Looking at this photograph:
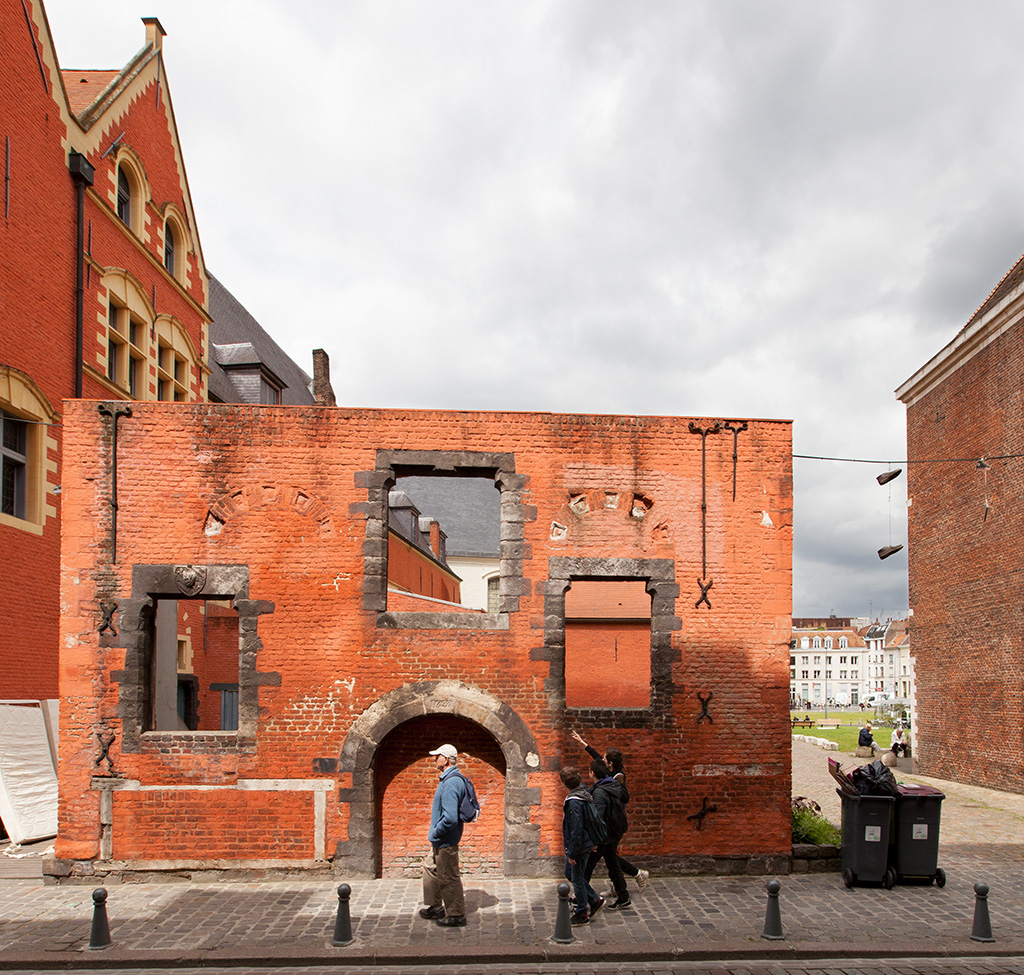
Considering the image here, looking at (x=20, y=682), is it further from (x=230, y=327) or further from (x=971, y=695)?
(x=971, y=695)

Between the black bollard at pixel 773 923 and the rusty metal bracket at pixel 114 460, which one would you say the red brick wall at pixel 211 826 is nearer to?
the rusty metal bracket at pixel 114 460

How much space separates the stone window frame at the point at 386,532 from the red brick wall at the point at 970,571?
1080 centimetres

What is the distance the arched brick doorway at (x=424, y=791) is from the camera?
407 inches

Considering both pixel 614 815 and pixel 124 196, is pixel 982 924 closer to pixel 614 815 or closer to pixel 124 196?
pixel 614 815

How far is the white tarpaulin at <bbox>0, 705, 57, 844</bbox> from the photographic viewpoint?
12297mm

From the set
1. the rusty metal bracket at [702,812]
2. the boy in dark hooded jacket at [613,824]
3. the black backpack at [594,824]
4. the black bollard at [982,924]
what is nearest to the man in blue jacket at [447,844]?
the black backpack at [594,824]

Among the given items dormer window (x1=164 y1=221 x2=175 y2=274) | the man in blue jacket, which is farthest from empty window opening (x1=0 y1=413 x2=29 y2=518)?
the man in blue jacket

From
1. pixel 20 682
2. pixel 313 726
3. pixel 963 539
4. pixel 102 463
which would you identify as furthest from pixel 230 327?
pixel 963 539

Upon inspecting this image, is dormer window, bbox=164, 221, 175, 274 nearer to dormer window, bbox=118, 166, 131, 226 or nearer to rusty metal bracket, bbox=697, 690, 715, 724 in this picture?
dormer window, bbox=118, 166, 131, 226

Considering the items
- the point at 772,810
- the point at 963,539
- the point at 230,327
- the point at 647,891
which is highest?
the point at 230,327

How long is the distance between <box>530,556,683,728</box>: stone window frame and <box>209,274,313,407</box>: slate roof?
1163 cm

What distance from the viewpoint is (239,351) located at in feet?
79.7

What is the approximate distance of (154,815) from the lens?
10016 mm

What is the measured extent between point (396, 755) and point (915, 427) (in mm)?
18658
